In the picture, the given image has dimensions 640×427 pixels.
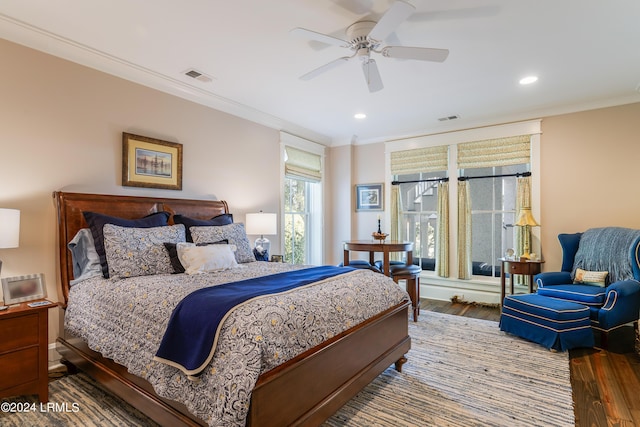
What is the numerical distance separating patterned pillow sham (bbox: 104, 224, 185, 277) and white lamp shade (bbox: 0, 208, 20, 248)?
515mm

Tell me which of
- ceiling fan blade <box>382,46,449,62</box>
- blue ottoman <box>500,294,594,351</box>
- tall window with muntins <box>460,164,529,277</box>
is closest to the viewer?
ceiling fan blade <box>382,46,449,62</box>

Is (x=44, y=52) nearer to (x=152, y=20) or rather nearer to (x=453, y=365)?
(x=152, y=20)

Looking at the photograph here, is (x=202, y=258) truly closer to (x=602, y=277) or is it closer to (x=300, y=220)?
(x=300, y=220)

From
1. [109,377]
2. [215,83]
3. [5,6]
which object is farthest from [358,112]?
[109,377]

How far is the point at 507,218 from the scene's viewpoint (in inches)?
189

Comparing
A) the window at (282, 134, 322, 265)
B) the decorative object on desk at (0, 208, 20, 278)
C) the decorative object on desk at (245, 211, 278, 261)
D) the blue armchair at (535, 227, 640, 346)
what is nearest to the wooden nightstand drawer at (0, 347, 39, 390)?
the decorative object on desk at (0, 208, 20, 278)

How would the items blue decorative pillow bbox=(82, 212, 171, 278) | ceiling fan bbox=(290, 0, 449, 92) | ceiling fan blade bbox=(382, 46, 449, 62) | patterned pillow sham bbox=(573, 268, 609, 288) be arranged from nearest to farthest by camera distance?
ceiling fan bbox=(290, 0, 449, 92), ceiling fan blade bbox=(382, 46, 449, 62), blue decorative pillow bbox=(82, 212, 171, 278), patterned pillow sham bbox=(573, 268, 609, 288)

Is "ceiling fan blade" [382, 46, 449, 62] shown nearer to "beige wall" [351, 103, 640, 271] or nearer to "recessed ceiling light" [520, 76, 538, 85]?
"recessed ceiling light" [520, 76, 538, 85]

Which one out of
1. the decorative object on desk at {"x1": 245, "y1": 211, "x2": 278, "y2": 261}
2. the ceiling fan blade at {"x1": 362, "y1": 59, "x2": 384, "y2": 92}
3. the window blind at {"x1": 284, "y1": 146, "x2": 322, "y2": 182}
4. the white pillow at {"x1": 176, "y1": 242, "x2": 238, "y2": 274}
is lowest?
the white pillow at {"x1": 176, "y1": 242, "x2": 238, "y2": 274}

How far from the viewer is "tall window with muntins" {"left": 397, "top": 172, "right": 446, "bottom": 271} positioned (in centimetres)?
539

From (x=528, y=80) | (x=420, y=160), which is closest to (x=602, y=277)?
(x=528, y=80)

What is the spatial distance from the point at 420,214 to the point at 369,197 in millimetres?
902

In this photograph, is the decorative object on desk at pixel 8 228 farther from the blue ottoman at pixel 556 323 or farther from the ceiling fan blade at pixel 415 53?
the blue ottoman at pixel 556 323

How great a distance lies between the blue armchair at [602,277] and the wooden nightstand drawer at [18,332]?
4520 mm
